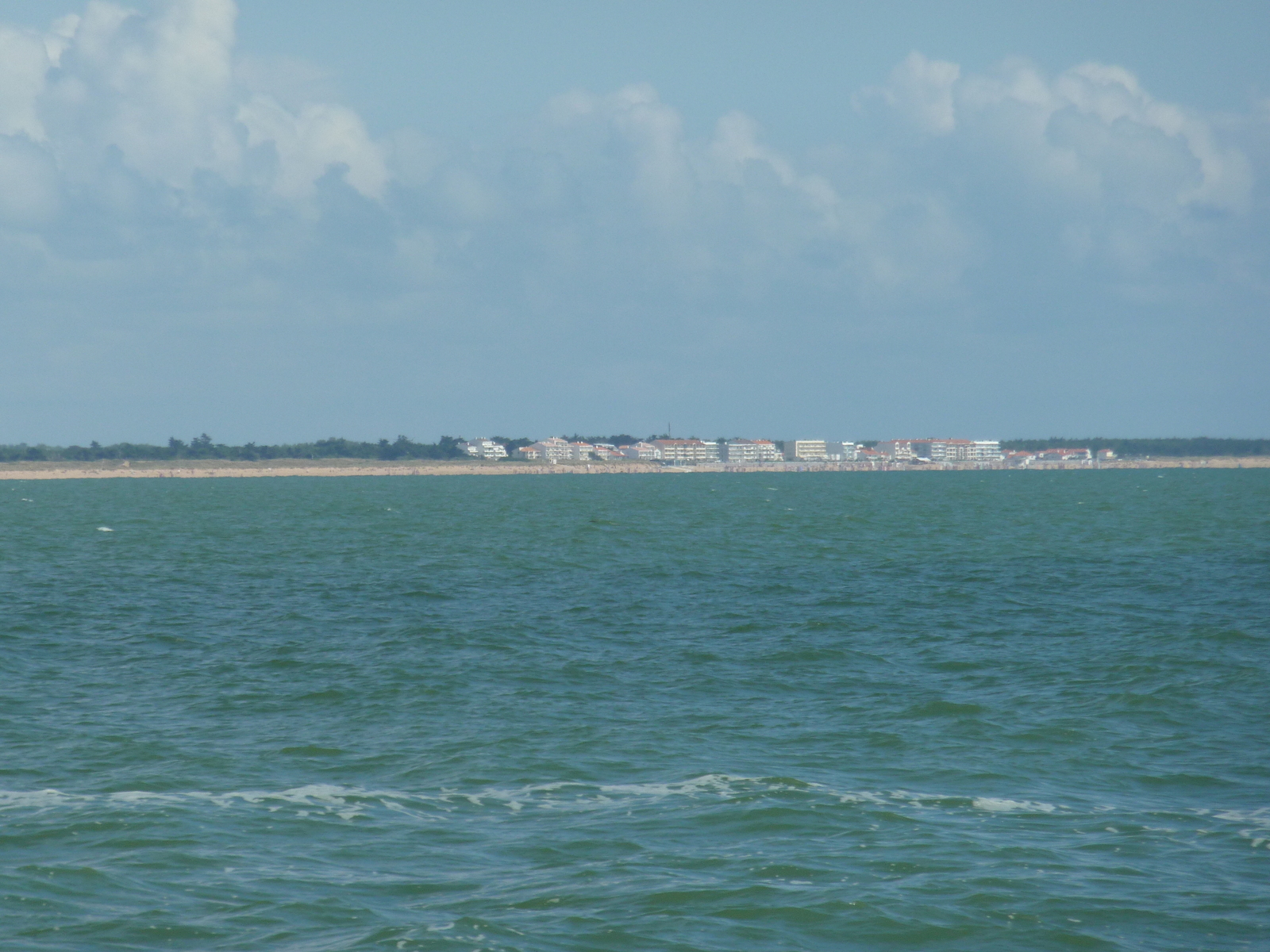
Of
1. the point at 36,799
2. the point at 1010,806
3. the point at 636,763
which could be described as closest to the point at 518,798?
the point at 636,763

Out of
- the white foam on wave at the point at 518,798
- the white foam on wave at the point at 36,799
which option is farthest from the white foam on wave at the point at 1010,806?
the white foam on wave at the point at 36,799

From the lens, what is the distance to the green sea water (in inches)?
547

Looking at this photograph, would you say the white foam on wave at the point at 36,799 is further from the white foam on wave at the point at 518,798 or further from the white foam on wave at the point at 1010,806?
the white foam on wave at the point at 1010,806

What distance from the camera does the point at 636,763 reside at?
20281mm

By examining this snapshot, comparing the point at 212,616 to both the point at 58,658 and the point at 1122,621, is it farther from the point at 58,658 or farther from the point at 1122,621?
the point at 1122,621

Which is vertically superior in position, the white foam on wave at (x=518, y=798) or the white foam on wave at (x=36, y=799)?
the white foam on wave at (x=36, y=799)

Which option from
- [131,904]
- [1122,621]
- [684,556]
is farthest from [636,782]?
[684,556]

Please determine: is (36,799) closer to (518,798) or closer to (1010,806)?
(518,798)

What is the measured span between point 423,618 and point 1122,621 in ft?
65.7

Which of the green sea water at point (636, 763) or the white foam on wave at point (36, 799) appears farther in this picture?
the white foam on wave at point (36, 799)

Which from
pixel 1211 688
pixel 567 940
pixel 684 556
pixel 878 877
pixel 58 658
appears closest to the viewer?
pixel 567 940

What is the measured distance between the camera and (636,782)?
62.8 feet

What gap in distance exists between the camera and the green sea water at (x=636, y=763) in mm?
13906

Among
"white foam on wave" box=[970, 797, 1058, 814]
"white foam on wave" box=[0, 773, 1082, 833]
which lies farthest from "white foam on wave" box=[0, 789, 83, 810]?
"white foam on wave" box=[970, 797, 1058, 814]
